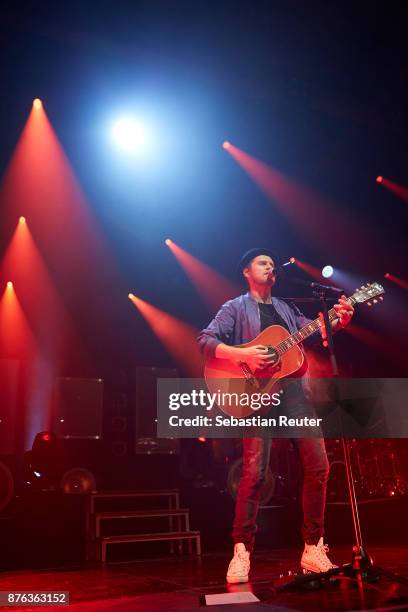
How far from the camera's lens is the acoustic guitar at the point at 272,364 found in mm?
3566

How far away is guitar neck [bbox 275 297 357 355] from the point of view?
3.66 metres

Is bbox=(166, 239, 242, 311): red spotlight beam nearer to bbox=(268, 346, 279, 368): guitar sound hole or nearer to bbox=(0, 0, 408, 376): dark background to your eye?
bbox=(0, 0, 408, 376): dark background

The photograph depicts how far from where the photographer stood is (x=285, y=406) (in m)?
3.40

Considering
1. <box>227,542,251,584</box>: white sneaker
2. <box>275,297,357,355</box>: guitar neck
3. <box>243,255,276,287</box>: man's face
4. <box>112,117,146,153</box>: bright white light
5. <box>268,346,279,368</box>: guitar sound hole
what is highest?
<box>112,117,146,153</box>: bright white light

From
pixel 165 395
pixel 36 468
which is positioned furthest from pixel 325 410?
pixel 36 468

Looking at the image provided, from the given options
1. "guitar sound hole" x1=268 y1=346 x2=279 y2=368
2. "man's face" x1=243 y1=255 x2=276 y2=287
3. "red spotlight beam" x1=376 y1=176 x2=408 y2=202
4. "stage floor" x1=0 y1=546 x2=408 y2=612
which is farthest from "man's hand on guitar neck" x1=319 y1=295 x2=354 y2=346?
"red spotlight beam" x1=376 y1=176 x2=408 y2=202

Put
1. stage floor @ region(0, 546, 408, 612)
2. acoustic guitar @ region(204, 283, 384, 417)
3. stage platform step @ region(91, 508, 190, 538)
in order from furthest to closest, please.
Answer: stage platform step @ region(91, 508, 190, 538)
acoustic guitar @ region(204, 283, 384, 417)
stage floor @ region(0, 546, 408, 612)

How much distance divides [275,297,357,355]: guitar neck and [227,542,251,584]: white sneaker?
4.24 feet

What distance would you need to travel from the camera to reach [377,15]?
430cm

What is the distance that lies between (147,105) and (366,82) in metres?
2.16

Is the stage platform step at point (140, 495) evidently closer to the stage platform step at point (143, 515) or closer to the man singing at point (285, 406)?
the stage platform step at point (143, 515)

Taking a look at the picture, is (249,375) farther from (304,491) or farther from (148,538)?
(148,538)

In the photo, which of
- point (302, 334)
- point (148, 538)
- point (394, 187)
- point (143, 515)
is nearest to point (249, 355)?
point (302, 334)

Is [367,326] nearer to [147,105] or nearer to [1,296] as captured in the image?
[147,105]
